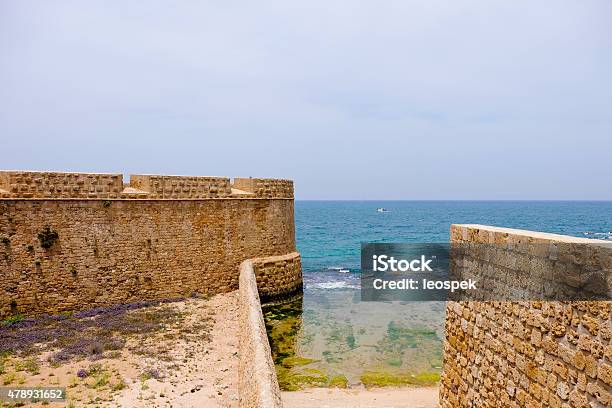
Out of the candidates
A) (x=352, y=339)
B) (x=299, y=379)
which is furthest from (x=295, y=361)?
(x=352, y=339)

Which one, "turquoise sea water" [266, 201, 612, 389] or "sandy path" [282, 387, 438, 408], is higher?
"sandy path" [282, 387, 438, 408]

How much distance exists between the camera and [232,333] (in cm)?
1205

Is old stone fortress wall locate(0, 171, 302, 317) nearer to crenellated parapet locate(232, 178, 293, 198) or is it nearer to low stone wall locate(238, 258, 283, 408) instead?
crenellated parapet locate(232, 178, 293, 198)

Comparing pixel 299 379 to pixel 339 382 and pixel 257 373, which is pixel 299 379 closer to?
pixel 339 382

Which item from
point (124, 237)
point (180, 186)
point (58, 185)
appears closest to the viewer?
point (58, 185)

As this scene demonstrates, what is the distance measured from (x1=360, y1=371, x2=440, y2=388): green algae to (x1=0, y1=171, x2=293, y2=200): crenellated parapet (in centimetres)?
842

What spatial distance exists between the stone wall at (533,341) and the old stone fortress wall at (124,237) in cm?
1105

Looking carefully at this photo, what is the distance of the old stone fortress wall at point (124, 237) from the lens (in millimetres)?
12719

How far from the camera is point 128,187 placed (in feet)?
50.5

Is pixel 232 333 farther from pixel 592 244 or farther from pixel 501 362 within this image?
pixel 592 244

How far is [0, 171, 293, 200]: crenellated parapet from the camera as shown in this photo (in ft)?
41.7

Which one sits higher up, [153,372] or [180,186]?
[180,186]

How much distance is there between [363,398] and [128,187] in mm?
10404

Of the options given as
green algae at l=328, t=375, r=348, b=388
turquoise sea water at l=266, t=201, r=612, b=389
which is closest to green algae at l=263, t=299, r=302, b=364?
turquoise sea water at l=266, t=201, r=612, b=389
